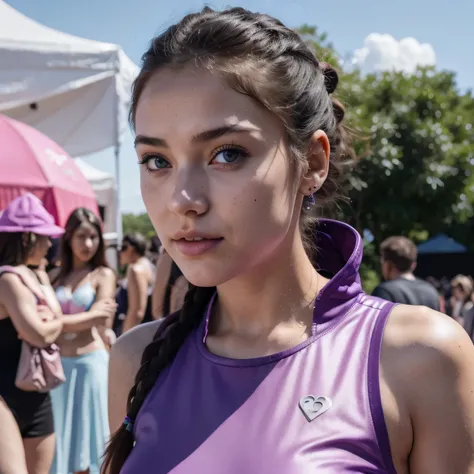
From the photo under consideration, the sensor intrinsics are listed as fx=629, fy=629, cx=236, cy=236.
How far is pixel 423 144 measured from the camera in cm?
1770

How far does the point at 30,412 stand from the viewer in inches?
125

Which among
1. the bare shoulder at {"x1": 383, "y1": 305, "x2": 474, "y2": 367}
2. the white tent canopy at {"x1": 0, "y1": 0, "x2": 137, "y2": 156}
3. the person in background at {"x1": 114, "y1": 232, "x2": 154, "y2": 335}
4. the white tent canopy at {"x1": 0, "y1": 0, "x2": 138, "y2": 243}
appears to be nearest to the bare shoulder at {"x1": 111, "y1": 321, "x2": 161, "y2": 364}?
the bare shoulder at {"x1": 383, "y1": 305, "x2": 474, "y2": 367}

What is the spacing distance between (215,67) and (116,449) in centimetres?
77

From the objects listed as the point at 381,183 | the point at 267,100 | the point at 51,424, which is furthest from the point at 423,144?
the point at 267,100

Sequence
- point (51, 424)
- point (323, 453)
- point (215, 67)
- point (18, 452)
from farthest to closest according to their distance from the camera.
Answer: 1. point (51, 424)
2. point (18, 452)
3. point (215, 67)
4. point (323, 453)

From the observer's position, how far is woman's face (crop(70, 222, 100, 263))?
166 inches

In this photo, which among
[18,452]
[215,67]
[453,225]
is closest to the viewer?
[215,67]

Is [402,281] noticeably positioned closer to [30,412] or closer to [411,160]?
[30,412]

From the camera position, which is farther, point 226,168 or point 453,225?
point 453,225

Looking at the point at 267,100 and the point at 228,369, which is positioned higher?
the point at 267,100

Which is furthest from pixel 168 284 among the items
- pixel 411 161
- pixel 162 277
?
pixel 411 161

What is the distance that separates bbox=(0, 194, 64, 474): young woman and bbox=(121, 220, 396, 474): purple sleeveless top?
1964mm

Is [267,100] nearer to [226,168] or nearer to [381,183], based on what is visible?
[226,168]

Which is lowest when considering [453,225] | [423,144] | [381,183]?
[453,225]
